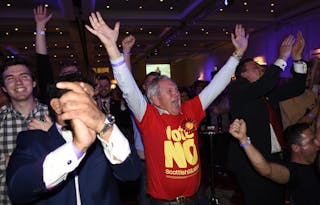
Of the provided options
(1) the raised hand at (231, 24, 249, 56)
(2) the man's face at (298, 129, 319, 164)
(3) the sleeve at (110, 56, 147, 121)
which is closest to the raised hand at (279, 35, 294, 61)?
(1) the raised hand at (231, 24, 249, 56)

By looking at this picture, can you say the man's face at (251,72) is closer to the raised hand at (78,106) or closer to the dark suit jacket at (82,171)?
the dark suit jacket at (82,171)

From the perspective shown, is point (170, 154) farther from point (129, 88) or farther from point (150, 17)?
point (150, 17)

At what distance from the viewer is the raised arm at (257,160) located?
7.05ft

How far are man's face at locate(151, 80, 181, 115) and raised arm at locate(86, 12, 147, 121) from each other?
18 centimetres

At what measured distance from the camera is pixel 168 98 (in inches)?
90.2

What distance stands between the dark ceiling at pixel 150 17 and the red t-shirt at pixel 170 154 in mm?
6797

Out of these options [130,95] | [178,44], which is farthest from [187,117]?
[178,44]

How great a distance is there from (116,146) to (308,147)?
173 cm

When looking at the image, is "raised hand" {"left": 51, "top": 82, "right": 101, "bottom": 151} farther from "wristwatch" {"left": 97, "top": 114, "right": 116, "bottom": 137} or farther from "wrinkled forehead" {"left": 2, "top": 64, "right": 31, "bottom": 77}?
"wrinkled forehead" {"left": 2, "top": 64, "right": 31, "bottom": 77}

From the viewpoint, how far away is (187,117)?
7.75 feet

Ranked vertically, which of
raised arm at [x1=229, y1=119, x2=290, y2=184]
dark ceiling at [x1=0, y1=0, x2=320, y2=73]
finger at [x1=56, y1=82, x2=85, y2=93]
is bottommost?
raised arm at [x1=229, y1=119, x2=290, y2=184]

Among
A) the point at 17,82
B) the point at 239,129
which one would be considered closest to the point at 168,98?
the point at 239,129

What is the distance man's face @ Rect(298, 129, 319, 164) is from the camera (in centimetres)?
223

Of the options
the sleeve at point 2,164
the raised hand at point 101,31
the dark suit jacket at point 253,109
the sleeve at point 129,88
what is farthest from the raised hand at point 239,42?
the sleeve at point 2,164
